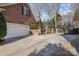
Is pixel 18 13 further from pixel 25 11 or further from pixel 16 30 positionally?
pixel 16 30

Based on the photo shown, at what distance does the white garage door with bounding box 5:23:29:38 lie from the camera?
5363mm

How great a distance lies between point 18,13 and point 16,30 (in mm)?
403

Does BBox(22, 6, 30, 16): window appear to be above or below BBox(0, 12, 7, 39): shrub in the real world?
above

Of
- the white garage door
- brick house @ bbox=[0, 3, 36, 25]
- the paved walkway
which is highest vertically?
brick house @ bbox=[0, 3, 36, 25]

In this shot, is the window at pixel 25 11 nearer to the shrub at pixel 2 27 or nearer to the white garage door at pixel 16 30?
the white garage door at pixel 16 30

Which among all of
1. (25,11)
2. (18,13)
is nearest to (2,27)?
(18,13)

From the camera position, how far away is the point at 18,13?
5414 millimetres

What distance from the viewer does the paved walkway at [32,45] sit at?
521 cm

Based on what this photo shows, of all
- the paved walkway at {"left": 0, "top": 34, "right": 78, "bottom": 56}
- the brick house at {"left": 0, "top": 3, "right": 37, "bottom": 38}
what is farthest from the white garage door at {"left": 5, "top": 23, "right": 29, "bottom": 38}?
the paved walkway at {"left": 0, "top": 34, "right": 78, "bottom": 56}

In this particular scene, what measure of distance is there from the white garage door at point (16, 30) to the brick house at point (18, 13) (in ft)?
→ 0.32

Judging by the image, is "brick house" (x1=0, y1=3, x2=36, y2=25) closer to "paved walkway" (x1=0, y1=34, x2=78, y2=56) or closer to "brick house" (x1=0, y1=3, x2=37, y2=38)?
"brick house" (x1=0, y1=3, x2=37, y2=38)

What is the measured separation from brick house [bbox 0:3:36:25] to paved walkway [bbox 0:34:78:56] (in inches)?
17.2

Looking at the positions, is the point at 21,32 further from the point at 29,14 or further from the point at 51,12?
the point at 51,12

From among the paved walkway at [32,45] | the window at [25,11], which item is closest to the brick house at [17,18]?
the window at [25,11]
